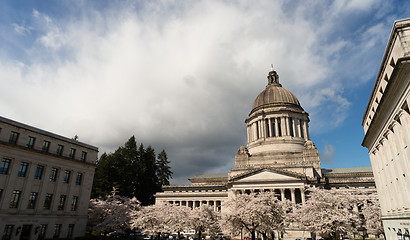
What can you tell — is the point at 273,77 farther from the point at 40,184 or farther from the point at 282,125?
the point at 40,184

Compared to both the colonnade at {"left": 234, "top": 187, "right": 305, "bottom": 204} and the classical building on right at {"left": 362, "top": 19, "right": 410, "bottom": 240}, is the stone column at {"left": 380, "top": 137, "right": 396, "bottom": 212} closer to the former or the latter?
the classical building on right at {"left": 362, "top": 19, "right": 410, "bottom": 240}

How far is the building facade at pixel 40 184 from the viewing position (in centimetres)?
3088

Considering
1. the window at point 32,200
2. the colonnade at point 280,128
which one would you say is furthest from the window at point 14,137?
the colonnade at point 280,128

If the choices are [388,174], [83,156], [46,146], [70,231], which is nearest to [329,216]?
[388,174]

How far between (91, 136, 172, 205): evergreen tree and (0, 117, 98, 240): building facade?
22402 mm

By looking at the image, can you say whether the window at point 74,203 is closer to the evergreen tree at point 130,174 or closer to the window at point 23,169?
the window at point 23,169

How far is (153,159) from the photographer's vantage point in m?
75.2

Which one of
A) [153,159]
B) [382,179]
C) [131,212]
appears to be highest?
[153,159]

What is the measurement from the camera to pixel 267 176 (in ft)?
189

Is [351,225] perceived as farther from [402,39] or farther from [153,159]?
[153,159]

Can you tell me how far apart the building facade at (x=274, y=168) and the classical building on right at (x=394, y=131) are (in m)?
27.0

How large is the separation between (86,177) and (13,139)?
12.5 metres

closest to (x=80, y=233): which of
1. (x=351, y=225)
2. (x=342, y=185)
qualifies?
(x=351, y=225)

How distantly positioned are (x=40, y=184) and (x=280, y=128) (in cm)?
6139
